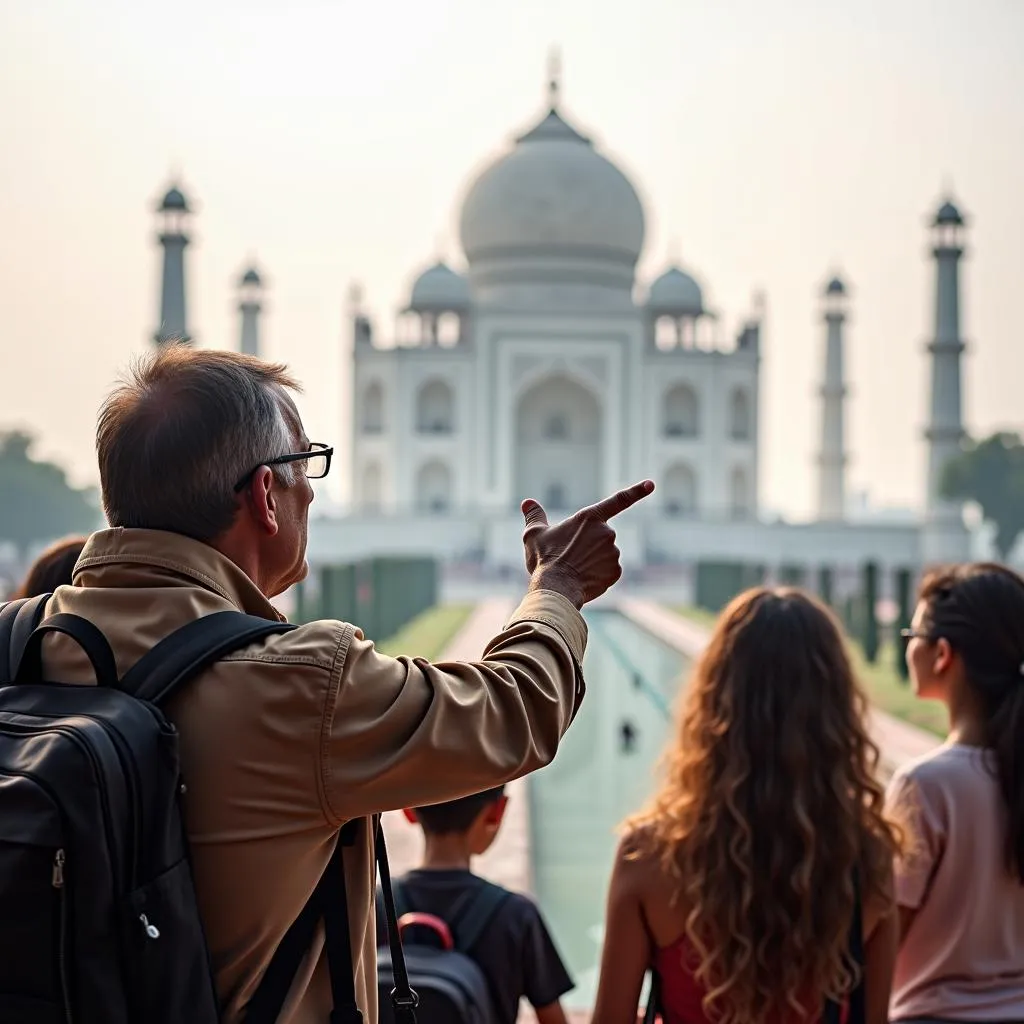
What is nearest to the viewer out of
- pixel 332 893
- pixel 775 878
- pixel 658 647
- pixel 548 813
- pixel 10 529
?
pixel 332 893

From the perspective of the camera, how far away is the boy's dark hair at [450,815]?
6.19 ft

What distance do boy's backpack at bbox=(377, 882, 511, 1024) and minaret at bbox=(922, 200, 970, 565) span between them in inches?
862

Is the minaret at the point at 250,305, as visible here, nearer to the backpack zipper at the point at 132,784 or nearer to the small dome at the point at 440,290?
the small dome at the point at 440,290

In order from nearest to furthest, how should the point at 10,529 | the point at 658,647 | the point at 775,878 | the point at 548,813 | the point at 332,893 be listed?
the point at 332,893 < the point at 775,878 < the point at 548,813 < the point at 658,647 < the point at 10,529

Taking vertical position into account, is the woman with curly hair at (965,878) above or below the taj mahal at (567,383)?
below

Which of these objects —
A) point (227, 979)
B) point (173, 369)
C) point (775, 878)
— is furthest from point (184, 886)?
point (775, 878)

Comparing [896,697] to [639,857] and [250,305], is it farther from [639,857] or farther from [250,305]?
[250,305]

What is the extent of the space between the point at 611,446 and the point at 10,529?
10025 millimetres

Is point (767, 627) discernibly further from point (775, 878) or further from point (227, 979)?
point (227, 979)

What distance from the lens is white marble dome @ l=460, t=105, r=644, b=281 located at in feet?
84.9

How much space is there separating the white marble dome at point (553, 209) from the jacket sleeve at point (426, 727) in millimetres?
25135

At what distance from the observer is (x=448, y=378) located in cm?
2558

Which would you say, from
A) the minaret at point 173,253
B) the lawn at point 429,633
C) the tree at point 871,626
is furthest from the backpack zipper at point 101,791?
the minaret at point 173,253

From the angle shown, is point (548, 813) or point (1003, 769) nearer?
point (1003, 769)
